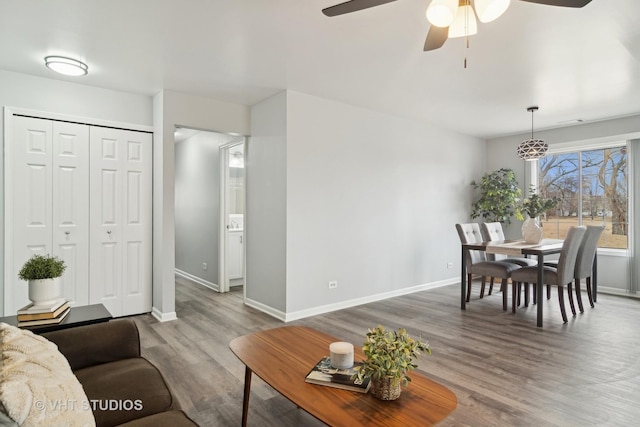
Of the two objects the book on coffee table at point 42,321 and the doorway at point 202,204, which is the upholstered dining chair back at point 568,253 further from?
the book on coffee table at point 42,321

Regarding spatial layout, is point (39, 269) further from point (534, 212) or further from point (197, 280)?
point (534, 212)

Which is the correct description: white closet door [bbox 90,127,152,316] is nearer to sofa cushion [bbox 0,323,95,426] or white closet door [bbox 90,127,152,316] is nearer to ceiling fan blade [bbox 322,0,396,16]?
sofa cushion [bbox 0,323,95,426]

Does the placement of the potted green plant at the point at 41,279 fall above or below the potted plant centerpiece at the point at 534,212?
below

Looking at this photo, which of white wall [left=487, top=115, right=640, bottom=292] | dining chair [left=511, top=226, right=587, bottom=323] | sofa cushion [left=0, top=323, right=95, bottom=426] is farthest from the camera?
white wall [left=487, top=115, right=640, bottom=292]

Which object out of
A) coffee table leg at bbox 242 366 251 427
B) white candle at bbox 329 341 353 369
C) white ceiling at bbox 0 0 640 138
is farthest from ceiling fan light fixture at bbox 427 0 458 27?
coffee table leg at bbox 242 366 251 427

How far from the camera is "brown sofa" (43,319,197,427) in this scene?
135 centimetres

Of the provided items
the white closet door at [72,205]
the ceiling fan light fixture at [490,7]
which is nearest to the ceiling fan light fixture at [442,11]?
the ceiling fan light fixture at [490,7]

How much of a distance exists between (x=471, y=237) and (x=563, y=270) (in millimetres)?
1144

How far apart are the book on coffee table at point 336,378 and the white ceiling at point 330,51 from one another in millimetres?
2176

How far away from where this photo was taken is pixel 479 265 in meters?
4.53

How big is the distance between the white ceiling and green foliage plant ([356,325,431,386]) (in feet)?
6.74

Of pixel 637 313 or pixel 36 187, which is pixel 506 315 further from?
pixel 36 187

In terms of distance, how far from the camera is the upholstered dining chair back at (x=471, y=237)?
4566 mm

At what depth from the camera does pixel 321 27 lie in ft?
8.53
